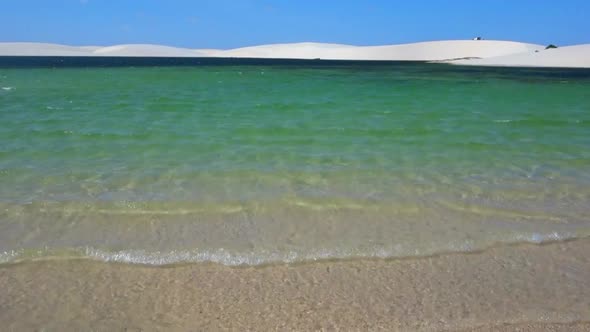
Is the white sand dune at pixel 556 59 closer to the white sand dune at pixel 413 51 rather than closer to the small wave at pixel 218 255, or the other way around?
the white sand dune at pixel 413 51

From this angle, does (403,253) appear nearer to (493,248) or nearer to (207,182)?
(493,248)

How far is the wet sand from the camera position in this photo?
10.6 ft

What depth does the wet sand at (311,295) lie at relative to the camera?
3.24 m

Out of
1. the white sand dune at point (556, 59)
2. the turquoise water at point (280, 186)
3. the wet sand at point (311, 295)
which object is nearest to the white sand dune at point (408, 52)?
the white sand dune at point (556, 59)

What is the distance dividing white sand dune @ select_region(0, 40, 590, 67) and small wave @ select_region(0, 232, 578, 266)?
6491cm

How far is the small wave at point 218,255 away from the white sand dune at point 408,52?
6491cm

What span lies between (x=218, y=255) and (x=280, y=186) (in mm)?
2083

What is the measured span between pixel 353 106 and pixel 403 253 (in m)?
11.8

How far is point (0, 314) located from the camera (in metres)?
3.33

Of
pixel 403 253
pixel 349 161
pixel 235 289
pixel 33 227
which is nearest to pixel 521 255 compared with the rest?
pixel 403 253

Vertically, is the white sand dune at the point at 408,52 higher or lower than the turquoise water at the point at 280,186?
higher

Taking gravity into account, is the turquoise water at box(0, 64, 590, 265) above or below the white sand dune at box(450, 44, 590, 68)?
below

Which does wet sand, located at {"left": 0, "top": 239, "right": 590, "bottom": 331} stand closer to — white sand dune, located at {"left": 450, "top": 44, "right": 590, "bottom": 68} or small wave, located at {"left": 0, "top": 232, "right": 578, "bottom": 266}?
small wave, located at {"left": 0, "top": 232, "right": 578, "bottom": 266}

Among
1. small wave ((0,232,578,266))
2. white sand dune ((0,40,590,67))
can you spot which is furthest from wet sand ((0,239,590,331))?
white sand dune ((0,40,590,67))
